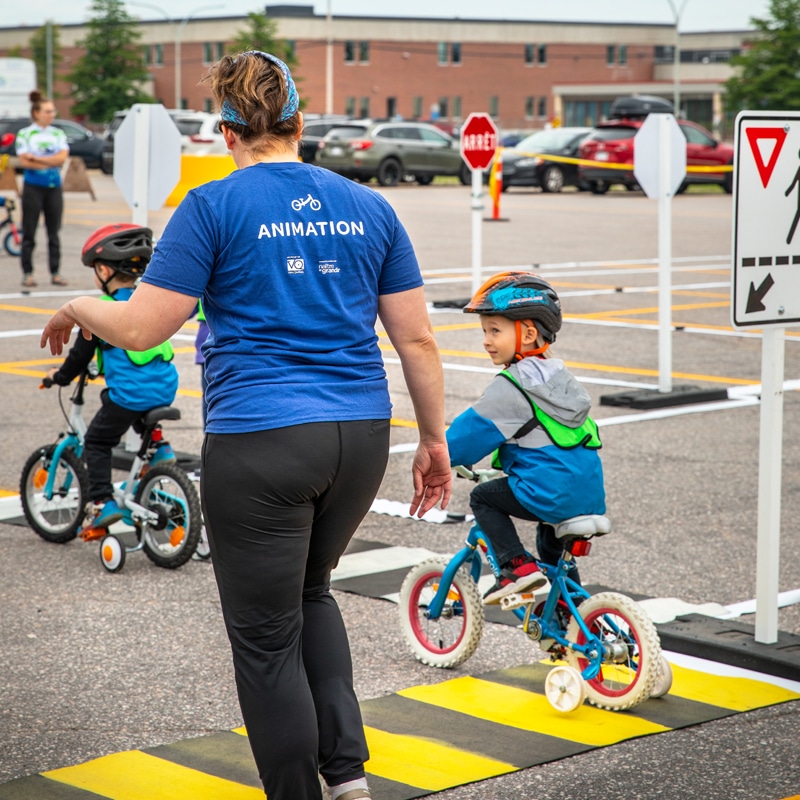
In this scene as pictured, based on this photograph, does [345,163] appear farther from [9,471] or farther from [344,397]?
[344,397]

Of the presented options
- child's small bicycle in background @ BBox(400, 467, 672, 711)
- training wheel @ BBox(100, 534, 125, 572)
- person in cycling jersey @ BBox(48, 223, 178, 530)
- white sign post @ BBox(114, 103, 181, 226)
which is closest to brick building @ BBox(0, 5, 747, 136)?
white sign post @ BBox(114, 103, 181, 226)

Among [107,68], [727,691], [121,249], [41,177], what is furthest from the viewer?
[107,68]

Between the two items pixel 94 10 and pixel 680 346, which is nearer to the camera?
pixel 680 346

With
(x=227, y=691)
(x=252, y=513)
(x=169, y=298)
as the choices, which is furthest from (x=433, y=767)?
(x=169, y=298)

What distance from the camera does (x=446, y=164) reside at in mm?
40906

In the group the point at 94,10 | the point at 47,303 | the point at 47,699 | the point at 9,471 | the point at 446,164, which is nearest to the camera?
the point at 47,699

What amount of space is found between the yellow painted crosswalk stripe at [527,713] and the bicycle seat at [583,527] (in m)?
0.59

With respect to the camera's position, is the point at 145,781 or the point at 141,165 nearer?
the point at 145,781

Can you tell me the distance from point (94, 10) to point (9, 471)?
A: 274 ft

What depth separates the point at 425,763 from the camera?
4160 millimetres

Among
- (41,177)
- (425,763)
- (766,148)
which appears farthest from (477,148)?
→ (425,763)

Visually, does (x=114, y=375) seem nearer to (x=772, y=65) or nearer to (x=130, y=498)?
(x=130, y=498)

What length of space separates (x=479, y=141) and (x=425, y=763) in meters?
10.0

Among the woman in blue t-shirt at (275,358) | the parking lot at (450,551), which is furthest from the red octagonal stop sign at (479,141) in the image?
the woman in blue t-shirt at (275,358)
